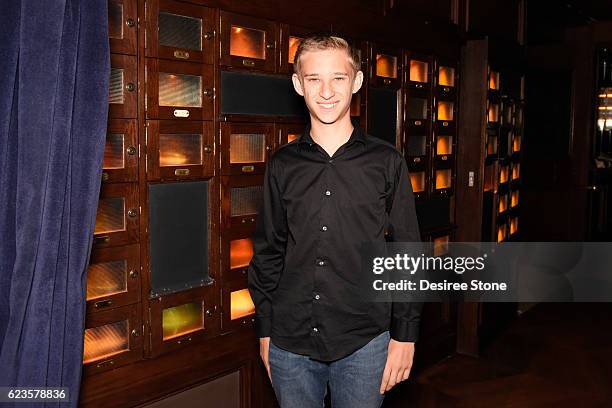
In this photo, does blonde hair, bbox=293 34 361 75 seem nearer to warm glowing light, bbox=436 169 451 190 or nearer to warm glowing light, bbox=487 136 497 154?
warm glowing light, bbox=436 169 451 190

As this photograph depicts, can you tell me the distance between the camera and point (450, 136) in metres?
3.62

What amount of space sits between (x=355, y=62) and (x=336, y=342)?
693 millimetres

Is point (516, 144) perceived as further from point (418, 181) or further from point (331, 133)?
point (331, 133)

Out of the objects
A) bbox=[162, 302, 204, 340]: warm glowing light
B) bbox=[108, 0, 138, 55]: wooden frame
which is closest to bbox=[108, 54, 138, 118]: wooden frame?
bbox=[108, 0, 138, 55]: wooden frame

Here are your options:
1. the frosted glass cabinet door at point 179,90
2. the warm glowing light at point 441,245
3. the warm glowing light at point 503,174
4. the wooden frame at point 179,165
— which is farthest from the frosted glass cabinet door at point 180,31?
the warm glowing light at point 503,174

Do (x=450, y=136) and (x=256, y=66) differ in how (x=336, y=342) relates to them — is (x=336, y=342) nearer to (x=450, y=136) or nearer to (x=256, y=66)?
(x=256, y=66)

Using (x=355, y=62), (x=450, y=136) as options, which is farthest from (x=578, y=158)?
(x=355, y=62)

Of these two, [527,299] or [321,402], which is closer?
[321,402]

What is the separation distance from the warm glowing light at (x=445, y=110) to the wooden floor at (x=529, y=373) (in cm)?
145

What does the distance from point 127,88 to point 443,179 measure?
2.20m

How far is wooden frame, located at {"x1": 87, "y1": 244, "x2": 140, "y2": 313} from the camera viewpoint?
1.87 m

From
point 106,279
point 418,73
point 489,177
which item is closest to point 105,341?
point 106,279

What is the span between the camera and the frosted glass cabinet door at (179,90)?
Result: 6.42 feet

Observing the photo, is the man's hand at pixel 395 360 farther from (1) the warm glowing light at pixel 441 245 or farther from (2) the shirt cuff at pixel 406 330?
(1) the warm glowing light at pixel 441 245
